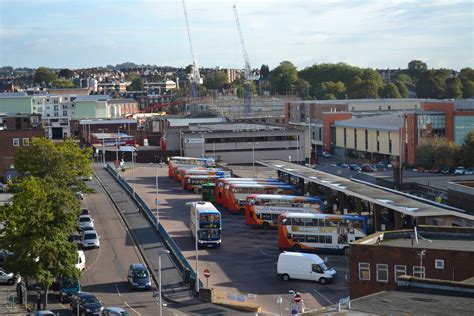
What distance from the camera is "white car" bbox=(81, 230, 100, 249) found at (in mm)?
27469

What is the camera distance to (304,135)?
56281 mm

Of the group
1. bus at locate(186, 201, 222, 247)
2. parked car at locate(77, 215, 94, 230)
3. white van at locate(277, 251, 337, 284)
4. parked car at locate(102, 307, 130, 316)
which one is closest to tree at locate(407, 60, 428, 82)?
parked car at locate(77, 215, 94, 230)

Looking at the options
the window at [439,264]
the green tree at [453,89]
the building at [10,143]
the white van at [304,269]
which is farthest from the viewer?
the green tree at [453,89]

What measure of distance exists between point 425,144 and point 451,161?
202cm

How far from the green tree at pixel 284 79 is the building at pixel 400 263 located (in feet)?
352

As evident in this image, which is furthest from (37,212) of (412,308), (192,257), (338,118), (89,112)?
(89,112)

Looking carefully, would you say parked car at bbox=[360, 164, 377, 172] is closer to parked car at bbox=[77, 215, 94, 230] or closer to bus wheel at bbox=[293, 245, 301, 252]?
parked car at bbox=[77, 215, 94, 230]

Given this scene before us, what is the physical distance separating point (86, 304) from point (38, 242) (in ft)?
6.59

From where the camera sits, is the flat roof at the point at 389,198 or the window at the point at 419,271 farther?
the flat roof at the point at 389,198

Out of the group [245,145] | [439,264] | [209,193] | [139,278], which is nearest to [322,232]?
[139,278]

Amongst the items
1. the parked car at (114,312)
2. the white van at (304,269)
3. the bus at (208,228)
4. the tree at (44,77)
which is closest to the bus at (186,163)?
the bus at (208,228)

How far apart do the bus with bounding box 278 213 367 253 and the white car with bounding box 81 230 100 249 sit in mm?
5691

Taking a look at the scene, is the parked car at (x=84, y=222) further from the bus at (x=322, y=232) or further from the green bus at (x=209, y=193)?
the green bus at (x=209, y=193)

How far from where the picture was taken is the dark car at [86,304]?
19109 mm
